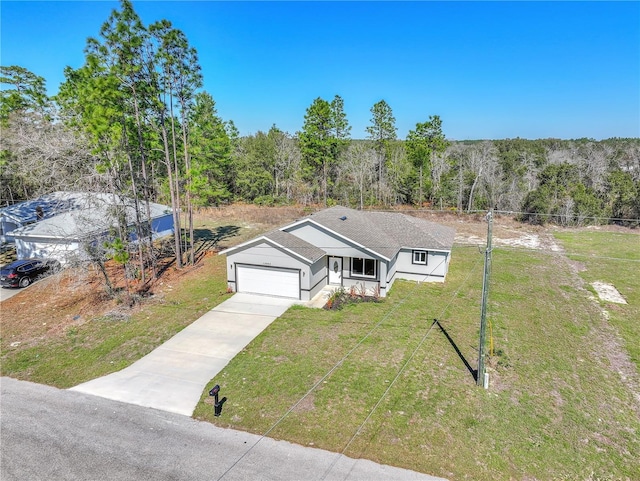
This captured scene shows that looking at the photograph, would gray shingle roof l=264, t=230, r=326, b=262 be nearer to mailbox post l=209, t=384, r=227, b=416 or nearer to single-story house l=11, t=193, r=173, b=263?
single-story house l=11, t=193, r=173, b=263

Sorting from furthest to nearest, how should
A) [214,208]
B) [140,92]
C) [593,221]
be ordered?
[214,208], [593,221], [140,92]

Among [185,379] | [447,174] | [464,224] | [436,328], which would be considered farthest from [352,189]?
[185,379]

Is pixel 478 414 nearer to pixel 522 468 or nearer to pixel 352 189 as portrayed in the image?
pixel 522 468

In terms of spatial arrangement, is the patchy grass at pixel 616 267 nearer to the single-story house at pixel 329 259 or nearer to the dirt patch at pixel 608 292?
the dirt patch at pixel 608 292

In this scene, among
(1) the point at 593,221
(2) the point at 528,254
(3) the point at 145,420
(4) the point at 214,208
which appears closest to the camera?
(3) the point at 145,420

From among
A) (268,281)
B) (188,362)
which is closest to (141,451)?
(188,362)

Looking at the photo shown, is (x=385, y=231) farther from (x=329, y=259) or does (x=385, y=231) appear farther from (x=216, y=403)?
(x=216, y=403)
